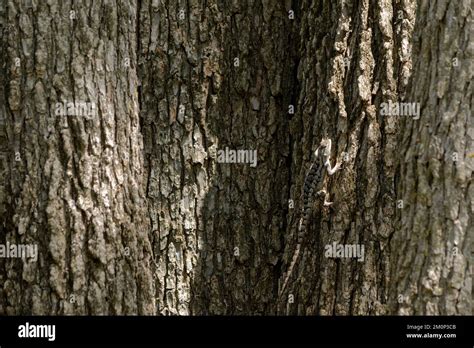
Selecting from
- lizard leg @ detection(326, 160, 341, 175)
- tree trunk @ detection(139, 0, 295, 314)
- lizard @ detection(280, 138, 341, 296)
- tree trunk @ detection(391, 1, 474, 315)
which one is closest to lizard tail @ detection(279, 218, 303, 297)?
lizard @ detection(280, 138, 341, 296)

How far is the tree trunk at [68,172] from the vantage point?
4516mm

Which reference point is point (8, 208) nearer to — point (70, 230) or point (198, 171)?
point (70, 230)

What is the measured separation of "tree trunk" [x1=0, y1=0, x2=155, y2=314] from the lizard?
3.18ft

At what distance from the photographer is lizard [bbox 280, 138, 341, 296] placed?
15.1 ft

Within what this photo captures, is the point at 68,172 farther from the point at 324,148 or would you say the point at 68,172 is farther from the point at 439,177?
the point at 439,177

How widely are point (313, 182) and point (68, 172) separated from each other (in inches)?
59.2

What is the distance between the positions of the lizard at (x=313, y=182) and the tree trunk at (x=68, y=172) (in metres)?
0.97

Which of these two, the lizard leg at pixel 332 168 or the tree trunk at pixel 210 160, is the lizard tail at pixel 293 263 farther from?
the lizard leg at pixel 332 168

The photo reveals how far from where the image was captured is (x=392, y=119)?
4.57 m

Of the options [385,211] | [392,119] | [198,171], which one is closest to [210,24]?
[198,171]

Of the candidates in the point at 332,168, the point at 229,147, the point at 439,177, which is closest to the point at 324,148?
the point at 332,168

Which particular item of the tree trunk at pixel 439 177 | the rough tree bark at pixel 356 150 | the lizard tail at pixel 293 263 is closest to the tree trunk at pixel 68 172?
the lizard tail at pixel 293 263

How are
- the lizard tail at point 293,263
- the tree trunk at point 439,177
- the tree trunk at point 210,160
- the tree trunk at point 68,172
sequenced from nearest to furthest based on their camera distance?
the tree trunk at point 439,177, the tree trunk at point 68,172, the lizard tail at point 293,263, the tree trunk at point 210,160

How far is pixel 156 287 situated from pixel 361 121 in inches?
67.2
